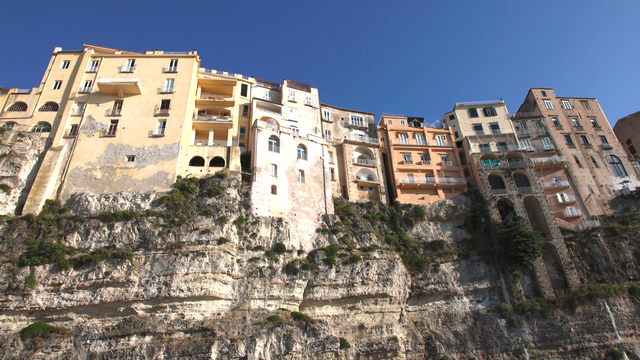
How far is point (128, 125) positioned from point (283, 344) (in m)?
23.4

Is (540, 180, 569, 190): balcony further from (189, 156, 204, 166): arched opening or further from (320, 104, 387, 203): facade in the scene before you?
(189, 156, 204, 166): arched opening

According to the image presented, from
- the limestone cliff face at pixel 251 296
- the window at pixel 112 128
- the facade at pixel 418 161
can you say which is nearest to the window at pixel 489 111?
the facade at pixel 418 161

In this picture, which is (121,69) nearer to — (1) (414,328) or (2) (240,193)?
(2) (240,193)

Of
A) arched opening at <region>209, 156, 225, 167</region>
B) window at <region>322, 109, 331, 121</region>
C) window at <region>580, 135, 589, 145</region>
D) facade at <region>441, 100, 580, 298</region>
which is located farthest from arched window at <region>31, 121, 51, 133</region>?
window at <region>580, 135, 589, 145</region>

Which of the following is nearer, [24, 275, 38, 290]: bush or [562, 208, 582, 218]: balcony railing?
[24, 275, 38, 290]: bush

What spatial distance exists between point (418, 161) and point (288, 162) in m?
16.4

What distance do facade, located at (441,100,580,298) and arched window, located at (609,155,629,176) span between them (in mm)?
8176

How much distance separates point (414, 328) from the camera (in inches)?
1248

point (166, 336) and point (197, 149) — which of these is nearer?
point (166, 336)

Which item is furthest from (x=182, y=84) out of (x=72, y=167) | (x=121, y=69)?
(x=72, y=167)

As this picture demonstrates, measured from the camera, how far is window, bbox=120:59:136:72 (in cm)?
3875

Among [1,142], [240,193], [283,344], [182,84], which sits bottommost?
[283,344]

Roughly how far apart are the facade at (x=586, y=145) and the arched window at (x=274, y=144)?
101ft

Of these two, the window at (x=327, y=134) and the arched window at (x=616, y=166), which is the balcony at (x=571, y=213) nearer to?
the arched window at (x=616, y=166)
